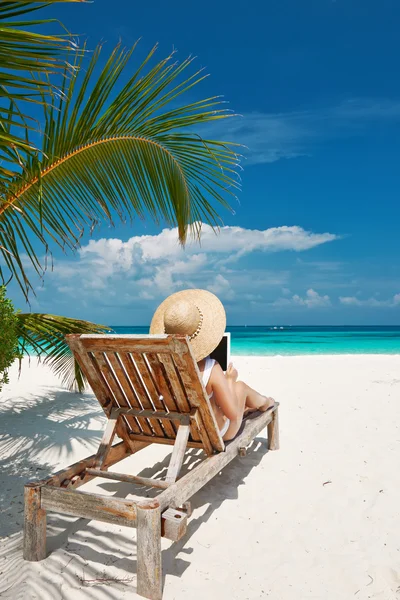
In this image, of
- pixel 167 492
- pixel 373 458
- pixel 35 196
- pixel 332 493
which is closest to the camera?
pixel 167 492

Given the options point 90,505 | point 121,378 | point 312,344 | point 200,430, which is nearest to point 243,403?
point 200,430

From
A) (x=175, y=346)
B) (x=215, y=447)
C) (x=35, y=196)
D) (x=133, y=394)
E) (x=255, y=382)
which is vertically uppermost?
(x=35, y=196)

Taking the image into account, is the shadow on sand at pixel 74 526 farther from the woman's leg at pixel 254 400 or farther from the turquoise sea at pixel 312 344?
the turquoise sea at pixel 312 344

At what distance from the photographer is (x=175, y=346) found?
250 centimetres

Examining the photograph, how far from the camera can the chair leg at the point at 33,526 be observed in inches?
93.9

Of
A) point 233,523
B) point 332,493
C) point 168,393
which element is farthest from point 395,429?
point 168,393

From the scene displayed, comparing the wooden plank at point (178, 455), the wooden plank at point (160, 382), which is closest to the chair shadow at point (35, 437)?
the wooden plank at point (178, 455)

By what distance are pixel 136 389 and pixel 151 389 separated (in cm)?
13

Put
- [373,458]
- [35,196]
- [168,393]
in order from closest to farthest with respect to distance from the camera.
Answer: [168,393] < [35,196] < [373,458]

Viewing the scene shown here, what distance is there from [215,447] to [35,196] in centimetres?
213

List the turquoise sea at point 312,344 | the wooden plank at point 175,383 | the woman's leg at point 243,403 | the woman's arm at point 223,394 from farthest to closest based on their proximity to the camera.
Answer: the turquoise sea at point 312,344
the woman's leg at point 243,403
the woman's arm at point 223,394
the wooden plank at point 175,383

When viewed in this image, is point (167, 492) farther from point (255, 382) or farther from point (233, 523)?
point (255, 382)

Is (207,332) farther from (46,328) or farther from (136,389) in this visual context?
(46,328)

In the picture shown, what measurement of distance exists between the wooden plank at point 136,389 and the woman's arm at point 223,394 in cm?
47
